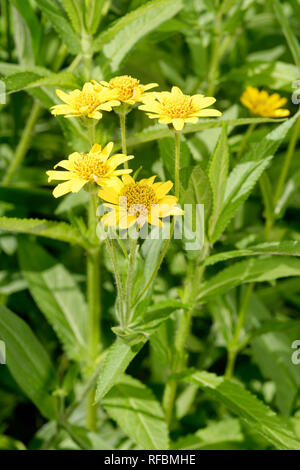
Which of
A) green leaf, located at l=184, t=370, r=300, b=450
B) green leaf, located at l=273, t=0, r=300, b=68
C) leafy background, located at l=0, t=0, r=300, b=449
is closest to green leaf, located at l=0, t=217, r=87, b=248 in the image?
leafy background, located at l=0, t=0, r=300, b=449

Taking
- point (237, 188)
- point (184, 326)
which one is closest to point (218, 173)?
point (237, 188)

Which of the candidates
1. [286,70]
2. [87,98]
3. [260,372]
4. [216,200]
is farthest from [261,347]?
[87,98]

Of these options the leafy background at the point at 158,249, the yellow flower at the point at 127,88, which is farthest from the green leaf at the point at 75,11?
the yellow flower at the point at 127,88

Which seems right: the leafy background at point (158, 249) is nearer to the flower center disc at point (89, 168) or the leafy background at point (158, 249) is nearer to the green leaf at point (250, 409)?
the green leaf at point (250, 409)

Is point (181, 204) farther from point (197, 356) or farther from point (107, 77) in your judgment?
Answer: point (197, 356)

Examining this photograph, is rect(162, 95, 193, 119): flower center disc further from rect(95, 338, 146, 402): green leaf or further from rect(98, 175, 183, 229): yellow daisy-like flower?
rect(95, 338, 146, 402): green leaf

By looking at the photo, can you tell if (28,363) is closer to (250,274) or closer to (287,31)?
(250,274)
